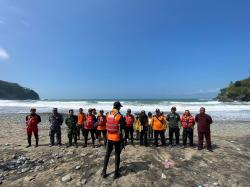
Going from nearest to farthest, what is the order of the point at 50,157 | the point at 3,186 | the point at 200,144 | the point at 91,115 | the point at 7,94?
the point at 3,186 < the point at 50,157 < the point at 200,144 < the point at 91,115 < the point at 7,94

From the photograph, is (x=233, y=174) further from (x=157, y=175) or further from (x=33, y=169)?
(x=33, y=169)

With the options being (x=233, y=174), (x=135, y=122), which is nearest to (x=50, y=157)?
(x=135, y=122)

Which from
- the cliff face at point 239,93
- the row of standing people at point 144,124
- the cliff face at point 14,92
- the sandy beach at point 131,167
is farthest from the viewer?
the cliff face at point 14,92

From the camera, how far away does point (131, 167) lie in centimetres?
796

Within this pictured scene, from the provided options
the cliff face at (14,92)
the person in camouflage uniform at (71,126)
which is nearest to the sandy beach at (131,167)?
the person in camouflage uniform at (71,126)

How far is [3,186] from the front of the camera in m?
7.12

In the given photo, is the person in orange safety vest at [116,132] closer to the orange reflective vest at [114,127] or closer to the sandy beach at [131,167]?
the orange reflective vest at [114,127]

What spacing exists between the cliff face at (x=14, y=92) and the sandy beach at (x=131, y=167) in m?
146

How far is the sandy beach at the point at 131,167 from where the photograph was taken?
722 centimetres

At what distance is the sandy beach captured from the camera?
284 inches

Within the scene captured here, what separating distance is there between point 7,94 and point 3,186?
152m

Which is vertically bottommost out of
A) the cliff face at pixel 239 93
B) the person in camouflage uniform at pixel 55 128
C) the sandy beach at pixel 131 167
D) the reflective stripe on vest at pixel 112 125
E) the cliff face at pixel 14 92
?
the sandy beach at pixel 131 167

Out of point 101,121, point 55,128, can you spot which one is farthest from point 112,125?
point 55,128

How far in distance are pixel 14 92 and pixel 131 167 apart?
158m
